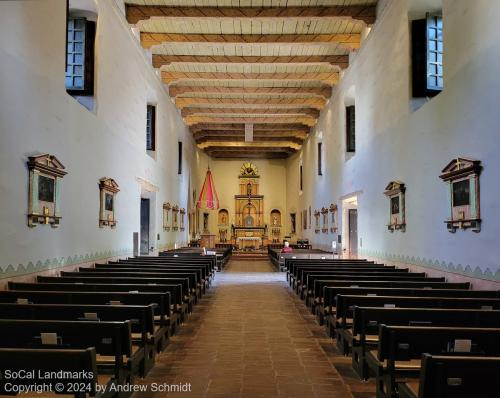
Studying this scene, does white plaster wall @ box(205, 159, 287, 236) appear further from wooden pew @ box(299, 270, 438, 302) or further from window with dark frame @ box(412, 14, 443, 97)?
wooden pew @ box(299, 270, 438, 302)

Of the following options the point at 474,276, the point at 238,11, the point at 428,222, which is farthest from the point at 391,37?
the point at 474,276

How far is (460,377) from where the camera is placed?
1.99 metres

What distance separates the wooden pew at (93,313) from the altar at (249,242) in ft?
65.5

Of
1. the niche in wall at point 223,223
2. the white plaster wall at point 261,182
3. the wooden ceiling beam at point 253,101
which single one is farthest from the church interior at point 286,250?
the white plaster wall at point 261,182

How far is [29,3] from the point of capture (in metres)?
5.60

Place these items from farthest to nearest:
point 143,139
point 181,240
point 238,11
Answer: point 181,240, point 143,139, point 238,11

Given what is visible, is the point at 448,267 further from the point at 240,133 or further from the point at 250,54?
the point at 240,133

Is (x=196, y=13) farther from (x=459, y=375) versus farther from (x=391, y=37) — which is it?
(x=459, y=375)

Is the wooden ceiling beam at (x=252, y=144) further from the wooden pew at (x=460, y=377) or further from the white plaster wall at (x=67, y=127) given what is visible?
the wooden pew at (x=460, y=377)

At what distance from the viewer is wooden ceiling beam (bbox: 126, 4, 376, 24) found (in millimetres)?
9734

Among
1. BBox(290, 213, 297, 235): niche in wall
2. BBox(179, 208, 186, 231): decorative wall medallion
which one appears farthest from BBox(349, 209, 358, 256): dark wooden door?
BBox(290, 213, 297, 235): niche in wall

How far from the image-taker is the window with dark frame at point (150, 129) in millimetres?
13273

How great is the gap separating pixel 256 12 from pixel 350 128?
4.85m

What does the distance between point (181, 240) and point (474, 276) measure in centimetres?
1355
